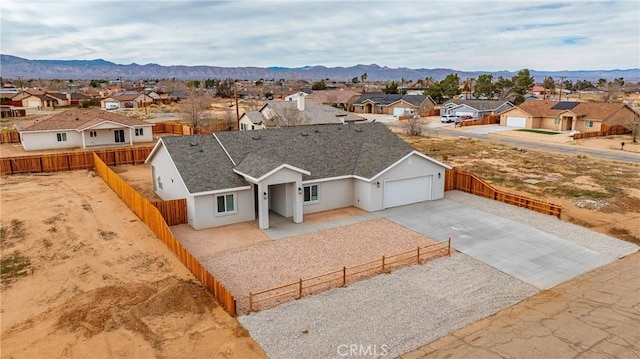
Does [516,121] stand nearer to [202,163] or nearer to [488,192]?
[488,192]

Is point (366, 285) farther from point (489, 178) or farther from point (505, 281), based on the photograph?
point (489, 178)

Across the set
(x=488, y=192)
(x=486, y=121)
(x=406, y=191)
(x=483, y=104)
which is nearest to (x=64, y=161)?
(x=406, y=191)

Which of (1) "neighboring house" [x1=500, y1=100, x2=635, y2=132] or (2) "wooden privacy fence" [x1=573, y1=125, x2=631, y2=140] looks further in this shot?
(1) "neighboring house" [x1=500, y1=100, x2=635, y2=132]

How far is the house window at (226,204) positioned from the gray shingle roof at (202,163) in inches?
25.2

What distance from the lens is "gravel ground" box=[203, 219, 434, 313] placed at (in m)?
16.9

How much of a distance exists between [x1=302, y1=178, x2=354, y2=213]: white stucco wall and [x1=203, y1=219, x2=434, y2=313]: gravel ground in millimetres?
2979

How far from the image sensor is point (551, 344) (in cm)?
1285

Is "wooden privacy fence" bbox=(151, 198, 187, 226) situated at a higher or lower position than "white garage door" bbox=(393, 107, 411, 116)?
lower

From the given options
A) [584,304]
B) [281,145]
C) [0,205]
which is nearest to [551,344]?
[584,304]

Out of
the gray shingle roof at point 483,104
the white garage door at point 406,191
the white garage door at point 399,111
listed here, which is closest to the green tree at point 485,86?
the gray shingle roof at point 483,104

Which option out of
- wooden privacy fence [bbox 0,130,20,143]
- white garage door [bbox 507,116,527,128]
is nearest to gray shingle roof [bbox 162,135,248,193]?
wooden privacy fence [bbox 0,130,20,143]

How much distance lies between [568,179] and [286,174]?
77.5 feet

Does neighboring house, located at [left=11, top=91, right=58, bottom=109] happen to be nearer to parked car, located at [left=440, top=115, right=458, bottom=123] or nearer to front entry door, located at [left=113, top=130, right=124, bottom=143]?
front entry door, located at [left=113, top=130, right=124, bottom=143]

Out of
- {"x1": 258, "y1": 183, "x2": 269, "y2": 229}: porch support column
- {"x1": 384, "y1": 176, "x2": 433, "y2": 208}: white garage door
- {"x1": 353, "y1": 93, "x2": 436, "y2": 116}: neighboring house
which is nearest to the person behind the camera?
{"x1": 258, "y1": 183, "x2": 269, "y2": 229}: porch support column
